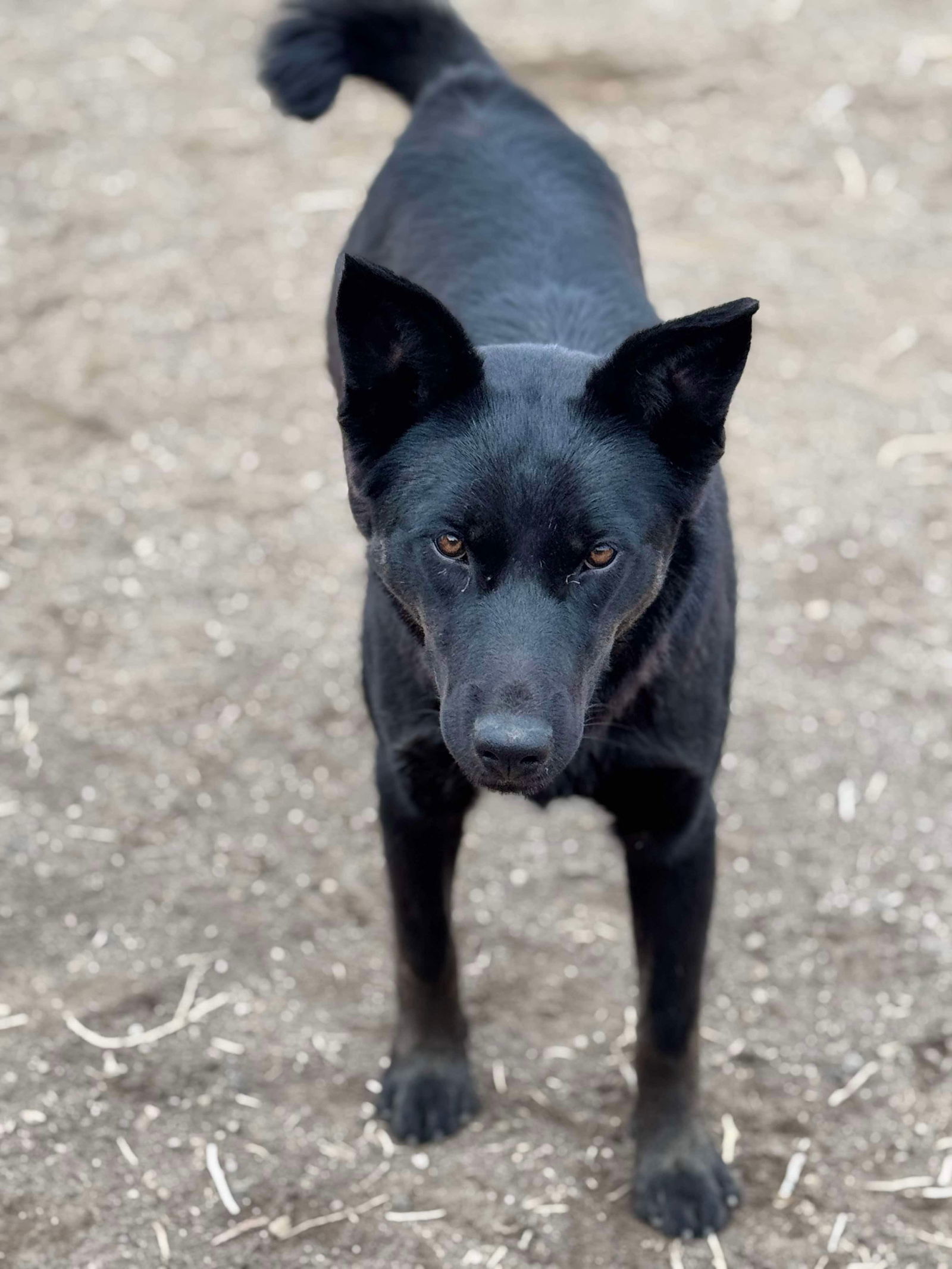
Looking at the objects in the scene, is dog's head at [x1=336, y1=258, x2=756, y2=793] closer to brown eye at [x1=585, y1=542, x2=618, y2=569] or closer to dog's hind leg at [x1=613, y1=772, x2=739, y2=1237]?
brown eye at [x1=585, y1=542, x2=618, y2=569]

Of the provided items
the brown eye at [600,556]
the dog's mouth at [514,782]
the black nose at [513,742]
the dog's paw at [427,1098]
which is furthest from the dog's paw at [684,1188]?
the brown eye at [600,556]

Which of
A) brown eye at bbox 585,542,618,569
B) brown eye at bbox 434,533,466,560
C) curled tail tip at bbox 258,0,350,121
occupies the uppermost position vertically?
brown eye at bbox 585,542,618,569

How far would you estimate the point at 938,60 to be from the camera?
826cm

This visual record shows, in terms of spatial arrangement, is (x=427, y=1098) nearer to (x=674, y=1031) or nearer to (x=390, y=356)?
(x=674, y=1031)

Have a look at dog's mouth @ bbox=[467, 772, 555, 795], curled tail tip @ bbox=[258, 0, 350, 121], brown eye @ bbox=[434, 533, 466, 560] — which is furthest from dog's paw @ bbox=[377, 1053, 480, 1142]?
curled tail tip @ bbox=[258, 0, 350, 121]

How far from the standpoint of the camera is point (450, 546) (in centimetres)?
292

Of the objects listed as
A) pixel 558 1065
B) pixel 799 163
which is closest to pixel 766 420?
pixel 799 163

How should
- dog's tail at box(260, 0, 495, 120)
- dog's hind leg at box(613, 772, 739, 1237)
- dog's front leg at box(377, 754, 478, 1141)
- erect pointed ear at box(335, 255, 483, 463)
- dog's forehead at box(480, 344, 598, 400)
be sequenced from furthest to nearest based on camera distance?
dog's tail at box(260, 0, 495, 120), dog's front leg at box(377, 754, 478, 1141), dog's hind leg at box(613, 772, 739, 1237), dog's forehead at box(480, 344, 598, 400), erect pointed ear at box(335, 255, 483, 463)

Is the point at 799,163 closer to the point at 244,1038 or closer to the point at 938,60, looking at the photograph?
the point at 938,60

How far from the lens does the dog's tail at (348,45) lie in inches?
186

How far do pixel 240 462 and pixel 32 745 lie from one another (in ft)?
5.10

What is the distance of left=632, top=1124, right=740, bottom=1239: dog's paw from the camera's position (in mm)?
3678

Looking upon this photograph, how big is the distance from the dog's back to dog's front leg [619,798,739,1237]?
1.20 metres

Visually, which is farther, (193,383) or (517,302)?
(193,383)
